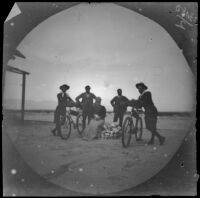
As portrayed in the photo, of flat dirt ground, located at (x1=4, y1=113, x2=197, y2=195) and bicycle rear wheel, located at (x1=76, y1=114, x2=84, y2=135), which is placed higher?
bicycle rear wheel, located at (x1=76, y1=114, x2=84, y2=135)

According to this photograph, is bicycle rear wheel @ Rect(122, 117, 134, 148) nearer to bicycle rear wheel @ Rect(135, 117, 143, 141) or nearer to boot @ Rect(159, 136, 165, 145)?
bicycle rear wheel @ Rect(135, 117, 143, 141)

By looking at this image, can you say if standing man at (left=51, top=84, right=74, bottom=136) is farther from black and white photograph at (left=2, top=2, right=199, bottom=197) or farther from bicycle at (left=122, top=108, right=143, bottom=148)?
bicycle at (left=122, top=108, right=143, bottom=148)

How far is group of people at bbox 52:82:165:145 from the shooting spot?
2.83 m

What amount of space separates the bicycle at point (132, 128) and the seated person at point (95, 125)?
18cm

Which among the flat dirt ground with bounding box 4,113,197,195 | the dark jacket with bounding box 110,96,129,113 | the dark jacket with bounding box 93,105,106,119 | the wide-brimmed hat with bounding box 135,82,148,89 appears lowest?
the flat dirt ground with bounding box 4,113,197,195

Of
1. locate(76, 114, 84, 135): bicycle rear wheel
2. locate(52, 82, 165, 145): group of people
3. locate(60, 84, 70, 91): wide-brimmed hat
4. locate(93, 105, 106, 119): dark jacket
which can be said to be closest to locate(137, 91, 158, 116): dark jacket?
locate(52, 82, 165, 145): group of people

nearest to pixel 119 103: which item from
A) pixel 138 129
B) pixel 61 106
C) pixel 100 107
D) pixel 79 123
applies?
pixel 100 107

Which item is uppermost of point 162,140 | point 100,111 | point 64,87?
point 64,87

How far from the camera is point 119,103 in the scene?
284 cm

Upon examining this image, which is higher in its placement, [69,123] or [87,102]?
[87,102]

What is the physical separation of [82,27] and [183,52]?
0.83m

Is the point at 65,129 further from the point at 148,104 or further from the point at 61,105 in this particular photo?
the point at 148,104

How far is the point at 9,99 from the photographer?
2.87 metres

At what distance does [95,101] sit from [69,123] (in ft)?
0.90
